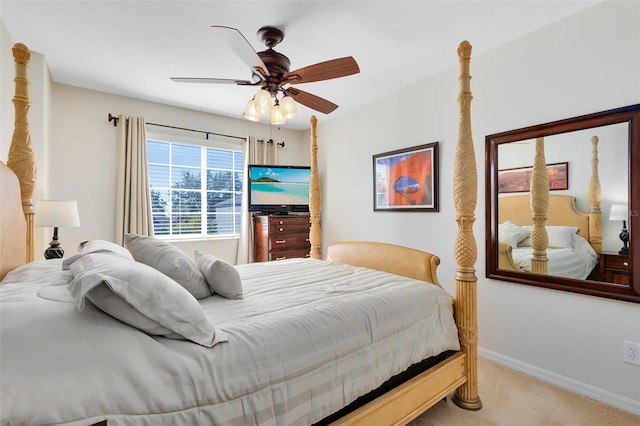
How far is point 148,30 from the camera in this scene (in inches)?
90.1

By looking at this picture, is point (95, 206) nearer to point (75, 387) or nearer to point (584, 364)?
point (75, 387)

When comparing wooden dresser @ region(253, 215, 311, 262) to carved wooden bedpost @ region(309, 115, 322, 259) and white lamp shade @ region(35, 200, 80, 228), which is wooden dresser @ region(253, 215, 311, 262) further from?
white lamp shade @ region(35, 200, 80, 228)

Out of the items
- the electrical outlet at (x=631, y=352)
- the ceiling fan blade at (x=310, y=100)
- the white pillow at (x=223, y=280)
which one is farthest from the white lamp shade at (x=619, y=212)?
the white pillow at (x=223, y=280)

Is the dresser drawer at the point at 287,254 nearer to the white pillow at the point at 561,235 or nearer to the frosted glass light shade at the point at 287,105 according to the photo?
the frosted glass light shade at the point at 287,105

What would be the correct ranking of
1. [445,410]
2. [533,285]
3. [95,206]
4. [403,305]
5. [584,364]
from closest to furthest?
1. [403,305]
2. [445,410]
3. [584,364]
4. [533,285]
5. [95,206]

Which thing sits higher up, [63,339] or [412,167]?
[412,167]

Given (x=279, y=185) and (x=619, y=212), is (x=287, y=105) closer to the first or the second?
(x=279, y=185)

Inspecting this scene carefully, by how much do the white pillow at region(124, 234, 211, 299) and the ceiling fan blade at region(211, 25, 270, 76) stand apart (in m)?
1.14

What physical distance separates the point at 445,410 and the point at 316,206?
2.06 meters

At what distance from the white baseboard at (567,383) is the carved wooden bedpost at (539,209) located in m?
0.74

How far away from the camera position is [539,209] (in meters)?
2.27

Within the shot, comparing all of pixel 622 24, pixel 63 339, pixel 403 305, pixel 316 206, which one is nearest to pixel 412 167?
pixel 316 206

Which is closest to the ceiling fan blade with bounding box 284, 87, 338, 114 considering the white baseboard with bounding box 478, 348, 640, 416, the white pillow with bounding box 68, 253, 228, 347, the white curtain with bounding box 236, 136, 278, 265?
the white pillow with bounding box 68, 253, 228, 347

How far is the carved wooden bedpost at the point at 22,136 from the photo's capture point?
5.57 ft
